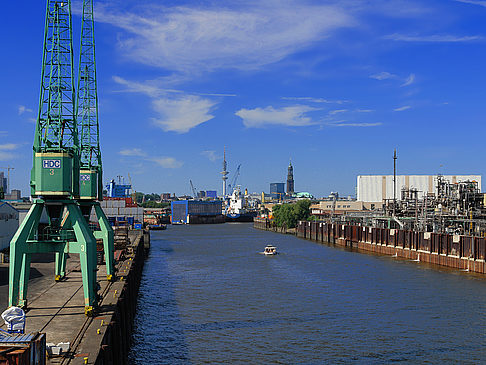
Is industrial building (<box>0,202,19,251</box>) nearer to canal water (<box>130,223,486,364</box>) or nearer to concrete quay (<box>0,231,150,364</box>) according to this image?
concrete quay (<box>0,231,150,364</box>)

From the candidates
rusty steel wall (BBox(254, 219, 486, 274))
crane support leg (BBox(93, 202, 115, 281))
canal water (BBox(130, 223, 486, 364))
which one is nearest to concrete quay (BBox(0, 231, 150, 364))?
crane support leg (BBox(93, 202, 115, 281))

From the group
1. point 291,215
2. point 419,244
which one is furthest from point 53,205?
point 291,215

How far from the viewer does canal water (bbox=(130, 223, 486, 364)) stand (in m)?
28.8

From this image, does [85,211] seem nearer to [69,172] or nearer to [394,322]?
[69,172]

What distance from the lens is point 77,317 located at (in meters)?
26.2

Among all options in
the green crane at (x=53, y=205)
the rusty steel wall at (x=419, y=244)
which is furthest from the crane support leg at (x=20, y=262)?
the rusty steel wall at (x=419, y=244)

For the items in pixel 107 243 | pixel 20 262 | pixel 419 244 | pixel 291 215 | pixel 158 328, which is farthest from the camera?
pixel 291 215

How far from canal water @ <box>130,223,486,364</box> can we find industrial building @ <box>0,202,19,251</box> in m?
15.4

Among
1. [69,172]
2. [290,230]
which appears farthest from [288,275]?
[290,230]

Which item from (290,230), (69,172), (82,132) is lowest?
(290,230)

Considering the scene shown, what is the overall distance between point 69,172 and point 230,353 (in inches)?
533

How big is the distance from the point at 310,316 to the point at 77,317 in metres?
17.4

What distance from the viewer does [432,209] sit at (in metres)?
110

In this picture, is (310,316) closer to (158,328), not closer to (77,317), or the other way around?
(158,328)
